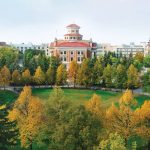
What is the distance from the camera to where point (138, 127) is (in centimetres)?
2717

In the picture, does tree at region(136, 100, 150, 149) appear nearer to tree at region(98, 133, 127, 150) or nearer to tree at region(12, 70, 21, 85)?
tree at region(98, 133, 127, 150)

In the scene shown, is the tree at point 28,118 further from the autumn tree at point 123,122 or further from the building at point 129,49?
the building at point 129,49

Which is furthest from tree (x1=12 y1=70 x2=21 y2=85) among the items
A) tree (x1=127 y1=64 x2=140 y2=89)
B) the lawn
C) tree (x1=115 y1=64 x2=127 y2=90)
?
tree (x1=127 y1=64 x2=140 y2=89)

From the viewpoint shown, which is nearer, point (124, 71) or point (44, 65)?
point (124, 71)

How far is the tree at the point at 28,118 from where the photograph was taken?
26.1m

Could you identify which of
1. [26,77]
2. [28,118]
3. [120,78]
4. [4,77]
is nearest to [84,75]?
[120,78]

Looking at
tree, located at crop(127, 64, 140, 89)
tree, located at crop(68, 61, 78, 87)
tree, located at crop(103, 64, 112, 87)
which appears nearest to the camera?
tree, located at crop(127, 64, 140, 89)

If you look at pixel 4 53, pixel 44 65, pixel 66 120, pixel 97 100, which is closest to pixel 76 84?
pixel 44 65

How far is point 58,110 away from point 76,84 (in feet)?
94.5

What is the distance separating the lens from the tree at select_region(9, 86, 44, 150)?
26078mm

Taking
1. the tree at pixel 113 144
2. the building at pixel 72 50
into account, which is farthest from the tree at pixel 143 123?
the building at pixel 72 50

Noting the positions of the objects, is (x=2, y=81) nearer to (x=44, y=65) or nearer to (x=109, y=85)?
(x=44, y=65)

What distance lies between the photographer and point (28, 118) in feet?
86.9

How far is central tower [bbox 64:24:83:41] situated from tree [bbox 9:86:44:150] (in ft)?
164
